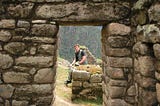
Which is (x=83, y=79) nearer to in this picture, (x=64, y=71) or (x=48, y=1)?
(x=48, y=1)

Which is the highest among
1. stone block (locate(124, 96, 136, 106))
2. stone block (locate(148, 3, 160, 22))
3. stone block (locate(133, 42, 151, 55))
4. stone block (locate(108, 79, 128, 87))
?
stone block (locate(148, 3, 160, 22))

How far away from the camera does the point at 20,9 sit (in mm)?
3662

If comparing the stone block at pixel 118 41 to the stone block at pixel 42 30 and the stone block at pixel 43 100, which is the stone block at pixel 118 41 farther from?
the stone block at pixel 43 100

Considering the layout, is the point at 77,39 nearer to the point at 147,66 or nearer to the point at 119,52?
the point at 119,52

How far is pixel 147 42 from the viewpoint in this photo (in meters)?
3.19

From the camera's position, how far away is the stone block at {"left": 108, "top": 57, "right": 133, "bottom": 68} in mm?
3717

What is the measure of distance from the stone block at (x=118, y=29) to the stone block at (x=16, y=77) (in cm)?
140

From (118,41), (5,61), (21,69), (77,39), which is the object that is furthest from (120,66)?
(77,39)

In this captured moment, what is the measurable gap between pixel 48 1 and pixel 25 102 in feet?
5.04

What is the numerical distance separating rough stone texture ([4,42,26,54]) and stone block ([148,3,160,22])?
72.4 inches

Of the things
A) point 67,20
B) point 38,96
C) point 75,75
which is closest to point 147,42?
point 67,20

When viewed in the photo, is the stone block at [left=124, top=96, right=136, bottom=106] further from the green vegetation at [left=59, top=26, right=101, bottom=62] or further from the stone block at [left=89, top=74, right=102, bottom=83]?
the green vegetation at [left=59, top=26, right=101, bottom=62]

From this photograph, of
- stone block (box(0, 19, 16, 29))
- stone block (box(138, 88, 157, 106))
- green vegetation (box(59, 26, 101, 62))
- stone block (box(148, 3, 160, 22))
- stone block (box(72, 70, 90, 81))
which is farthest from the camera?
Answer: green vegetation (box(59, 26, 101, 62))

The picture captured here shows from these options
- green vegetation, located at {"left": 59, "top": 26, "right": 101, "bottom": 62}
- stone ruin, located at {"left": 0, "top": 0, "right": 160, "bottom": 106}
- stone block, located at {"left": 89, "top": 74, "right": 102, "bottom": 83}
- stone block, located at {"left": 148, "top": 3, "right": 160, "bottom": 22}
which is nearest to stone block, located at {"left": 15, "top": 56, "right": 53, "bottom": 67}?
stone ruin, located at {"left": 0, "top": 0, "right": 160, "bottom": 106}
